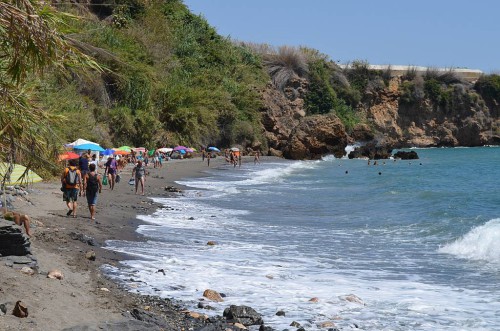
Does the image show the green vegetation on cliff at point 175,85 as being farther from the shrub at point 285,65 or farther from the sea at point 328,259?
the sea at point 328,259

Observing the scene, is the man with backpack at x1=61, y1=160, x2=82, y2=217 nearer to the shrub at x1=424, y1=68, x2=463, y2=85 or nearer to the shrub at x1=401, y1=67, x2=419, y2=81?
the shrub at x1=401, y1=67, x2=419, y2=81

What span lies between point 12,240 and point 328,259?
5927 mm

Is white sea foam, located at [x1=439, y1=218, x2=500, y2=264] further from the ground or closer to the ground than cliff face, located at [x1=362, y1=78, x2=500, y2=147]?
closer to the ground

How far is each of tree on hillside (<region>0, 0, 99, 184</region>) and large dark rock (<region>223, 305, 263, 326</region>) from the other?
112 inches

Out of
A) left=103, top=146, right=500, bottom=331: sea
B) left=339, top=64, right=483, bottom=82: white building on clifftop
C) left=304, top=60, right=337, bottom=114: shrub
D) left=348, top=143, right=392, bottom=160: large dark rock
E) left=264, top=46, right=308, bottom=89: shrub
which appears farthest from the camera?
left=339, top=64, right=483, bottom=82: white building on clifftop

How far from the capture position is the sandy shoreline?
6934 mm

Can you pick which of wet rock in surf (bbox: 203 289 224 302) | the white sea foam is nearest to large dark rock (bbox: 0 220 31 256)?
wet rock in surf (bbox: 203 289 224 302)

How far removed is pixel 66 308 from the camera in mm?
7406

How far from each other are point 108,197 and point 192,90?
33.9 meters

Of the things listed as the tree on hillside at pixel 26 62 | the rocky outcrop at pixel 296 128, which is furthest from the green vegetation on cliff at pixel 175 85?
the rocky outcrop at pixel 296 128

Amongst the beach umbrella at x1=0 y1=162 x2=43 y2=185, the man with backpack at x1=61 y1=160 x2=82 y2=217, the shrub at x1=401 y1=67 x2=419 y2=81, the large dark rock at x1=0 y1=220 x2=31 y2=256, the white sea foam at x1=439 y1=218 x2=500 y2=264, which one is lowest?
the white sea foam at x1=439 y1=218 x2=500 y2=264

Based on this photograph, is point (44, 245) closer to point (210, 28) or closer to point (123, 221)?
point (123, 221)

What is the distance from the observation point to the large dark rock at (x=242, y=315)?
7.85 m

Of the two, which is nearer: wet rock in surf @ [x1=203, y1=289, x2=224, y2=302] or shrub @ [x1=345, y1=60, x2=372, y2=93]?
wet rock in surf @ [x1=203, y1=289, x2=224, y2=302]
